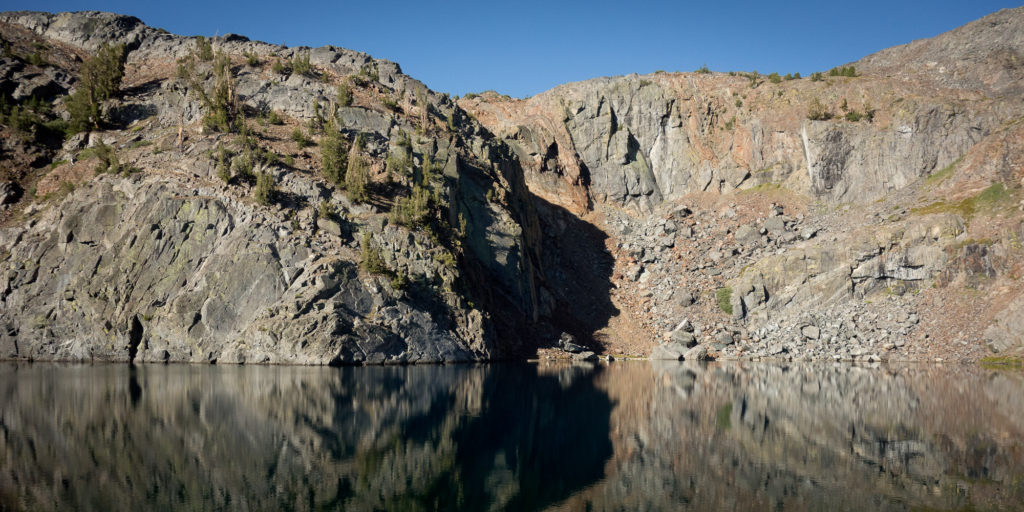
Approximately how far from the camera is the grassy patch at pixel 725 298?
63125 millimetres

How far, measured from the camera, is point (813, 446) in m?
21.4

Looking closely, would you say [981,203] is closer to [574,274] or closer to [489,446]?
[574,274]

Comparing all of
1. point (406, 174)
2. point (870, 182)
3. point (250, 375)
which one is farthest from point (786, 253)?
point (250, 375)

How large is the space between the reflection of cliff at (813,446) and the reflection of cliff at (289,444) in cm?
175

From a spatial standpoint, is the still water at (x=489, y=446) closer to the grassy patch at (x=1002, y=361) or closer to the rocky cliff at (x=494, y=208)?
the rocky cliff at (x=494, y=208)

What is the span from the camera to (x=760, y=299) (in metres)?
62.3

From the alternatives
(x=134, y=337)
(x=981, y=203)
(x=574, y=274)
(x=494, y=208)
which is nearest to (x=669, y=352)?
(x=574, y=274)

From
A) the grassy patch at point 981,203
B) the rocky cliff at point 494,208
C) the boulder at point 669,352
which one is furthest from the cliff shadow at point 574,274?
the grassy patch at point 981,203

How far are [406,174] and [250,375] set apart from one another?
25.1 m

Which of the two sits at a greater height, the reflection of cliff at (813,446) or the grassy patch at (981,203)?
the grassy patch at (981,203)

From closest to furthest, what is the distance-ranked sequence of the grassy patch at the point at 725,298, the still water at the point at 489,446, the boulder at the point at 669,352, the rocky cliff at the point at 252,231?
the still water at the point at 489,446
the rocky cliff at the point at 252,231
the boulder at the point at 669,352
the grassy patch at the point at 725,298

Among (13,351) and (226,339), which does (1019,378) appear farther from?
(13,351)

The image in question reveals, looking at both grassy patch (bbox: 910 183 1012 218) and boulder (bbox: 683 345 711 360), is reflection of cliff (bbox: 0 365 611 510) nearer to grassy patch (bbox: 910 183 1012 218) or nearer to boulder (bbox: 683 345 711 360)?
boulder (bbox: 683 345 711 360)

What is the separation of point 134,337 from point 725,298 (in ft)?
170
